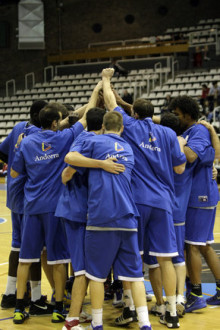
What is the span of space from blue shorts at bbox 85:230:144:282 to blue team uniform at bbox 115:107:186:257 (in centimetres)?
38

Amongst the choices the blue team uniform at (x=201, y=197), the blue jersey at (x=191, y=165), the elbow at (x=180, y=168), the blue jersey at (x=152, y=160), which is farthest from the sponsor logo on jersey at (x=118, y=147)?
the blue team uniform at (x=201, y=197)

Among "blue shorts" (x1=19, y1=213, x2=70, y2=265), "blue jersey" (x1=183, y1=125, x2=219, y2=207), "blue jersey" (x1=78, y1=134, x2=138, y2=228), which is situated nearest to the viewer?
"blue jersey" (x1=78, y1=134, x2=138, y2=228)

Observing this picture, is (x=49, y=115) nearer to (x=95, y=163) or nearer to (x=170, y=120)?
(x=95, y=163)

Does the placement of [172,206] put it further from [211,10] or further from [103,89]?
[211,10]

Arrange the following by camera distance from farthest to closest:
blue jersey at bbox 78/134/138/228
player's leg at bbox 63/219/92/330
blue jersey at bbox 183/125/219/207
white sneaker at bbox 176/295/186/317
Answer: blue jersey at bbox 183/125/219/207
white sneaker at bbox 176/295/186/317
player's leg at bbox 63/219/92/330
blue jersey at bbox 78/134/138/228

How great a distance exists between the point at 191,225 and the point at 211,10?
82.1 ft

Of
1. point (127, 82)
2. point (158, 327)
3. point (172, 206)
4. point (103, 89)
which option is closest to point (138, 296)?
point (158, 327)

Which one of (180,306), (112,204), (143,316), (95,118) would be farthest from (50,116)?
(180,306)

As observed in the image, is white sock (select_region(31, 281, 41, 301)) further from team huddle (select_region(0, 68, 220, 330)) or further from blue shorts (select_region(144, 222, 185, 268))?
blue shorts (select_region(144, 222, 185, 268))

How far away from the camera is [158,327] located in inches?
199

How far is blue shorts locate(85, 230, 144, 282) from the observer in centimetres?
464

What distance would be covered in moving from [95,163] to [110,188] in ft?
0.75

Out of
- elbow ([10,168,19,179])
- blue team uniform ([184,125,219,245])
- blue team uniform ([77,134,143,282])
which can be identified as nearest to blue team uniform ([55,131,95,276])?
blue team uniform ([77,134,143,282])

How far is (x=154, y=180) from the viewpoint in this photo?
5078 mm
